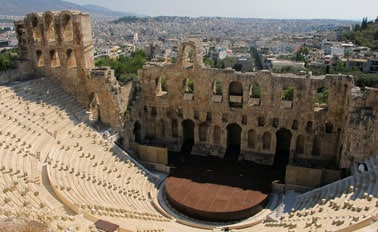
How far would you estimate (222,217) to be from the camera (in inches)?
858

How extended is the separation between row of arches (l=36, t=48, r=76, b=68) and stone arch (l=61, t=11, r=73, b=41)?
1.12 m

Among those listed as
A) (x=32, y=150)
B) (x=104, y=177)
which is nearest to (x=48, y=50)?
(x=32, y=150)

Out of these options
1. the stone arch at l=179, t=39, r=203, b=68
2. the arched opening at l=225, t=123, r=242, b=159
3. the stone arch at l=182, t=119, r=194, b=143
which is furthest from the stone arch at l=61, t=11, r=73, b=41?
the arched opening at l=225, t=123, r=242, b=159

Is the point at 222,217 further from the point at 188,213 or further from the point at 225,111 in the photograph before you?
the point at 225,111

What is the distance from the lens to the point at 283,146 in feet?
102

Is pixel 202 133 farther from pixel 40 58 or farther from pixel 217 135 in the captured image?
pixel 40 58

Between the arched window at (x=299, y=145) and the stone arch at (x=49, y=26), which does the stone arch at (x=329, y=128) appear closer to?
the arched window at (x=299, y=145)

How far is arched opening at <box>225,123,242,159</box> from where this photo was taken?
100 feet

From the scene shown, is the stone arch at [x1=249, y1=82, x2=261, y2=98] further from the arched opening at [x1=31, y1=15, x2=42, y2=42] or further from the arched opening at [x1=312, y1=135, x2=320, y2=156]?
the arched opening at [x1=31, y1=15, x2=42, y2=42]

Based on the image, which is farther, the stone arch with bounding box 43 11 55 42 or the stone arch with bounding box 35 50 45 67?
the stone arch with bounding box 35 50 45 67

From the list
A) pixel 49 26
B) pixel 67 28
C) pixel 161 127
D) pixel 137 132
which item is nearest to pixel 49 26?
pixel 49 26

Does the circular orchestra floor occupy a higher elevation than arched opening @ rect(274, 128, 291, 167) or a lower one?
lower

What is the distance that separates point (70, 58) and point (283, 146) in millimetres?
21280

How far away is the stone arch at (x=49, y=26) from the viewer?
98.3 ft
